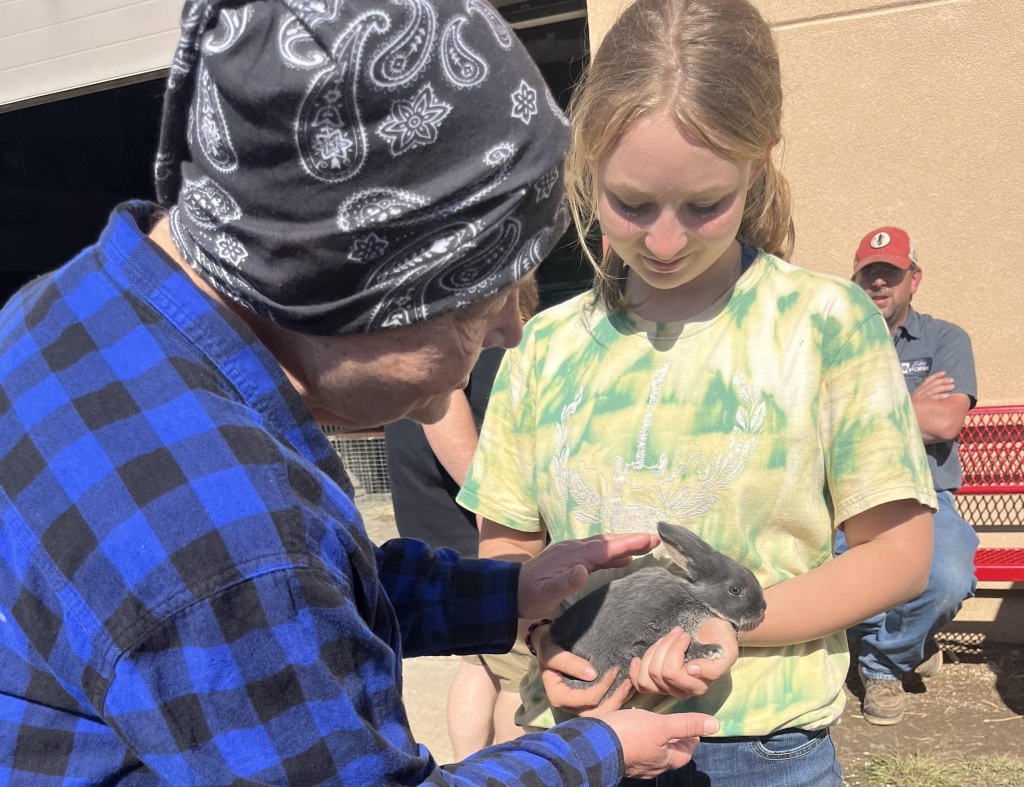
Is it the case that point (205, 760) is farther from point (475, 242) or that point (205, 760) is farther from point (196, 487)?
point (475, 242)

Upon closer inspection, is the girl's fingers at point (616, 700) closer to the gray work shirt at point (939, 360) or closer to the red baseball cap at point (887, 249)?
the gray work shirt at point (939, 360)

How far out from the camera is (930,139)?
16.2 ft

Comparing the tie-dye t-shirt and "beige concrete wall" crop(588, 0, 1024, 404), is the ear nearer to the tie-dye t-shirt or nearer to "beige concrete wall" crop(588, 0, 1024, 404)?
"beige concrete wall" crop(588, 0, 1024, 404)

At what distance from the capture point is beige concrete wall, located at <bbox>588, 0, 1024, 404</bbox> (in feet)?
15.9

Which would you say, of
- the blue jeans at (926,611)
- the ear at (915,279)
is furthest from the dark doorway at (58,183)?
the blue jeans at (926,611)

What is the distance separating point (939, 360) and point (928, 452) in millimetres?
509

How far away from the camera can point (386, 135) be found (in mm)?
1007

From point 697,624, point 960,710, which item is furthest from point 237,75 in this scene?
point 960,710

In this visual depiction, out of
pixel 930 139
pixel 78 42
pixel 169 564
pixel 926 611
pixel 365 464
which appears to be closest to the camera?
pixel 169 564

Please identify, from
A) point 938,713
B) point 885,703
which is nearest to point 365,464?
point 885,703

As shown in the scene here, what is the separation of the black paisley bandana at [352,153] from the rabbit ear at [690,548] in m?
0.76

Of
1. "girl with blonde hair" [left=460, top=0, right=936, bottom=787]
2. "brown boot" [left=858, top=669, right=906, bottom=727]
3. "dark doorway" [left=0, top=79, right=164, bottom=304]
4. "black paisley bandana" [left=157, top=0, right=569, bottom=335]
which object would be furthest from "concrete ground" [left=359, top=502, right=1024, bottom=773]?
"dark doorway" [left=0, top=79, right=164, bottom=304]

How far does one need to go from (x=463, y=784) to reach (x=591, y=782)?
9.7 inches

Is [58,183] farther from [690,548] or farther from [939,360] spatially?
[690,548]
